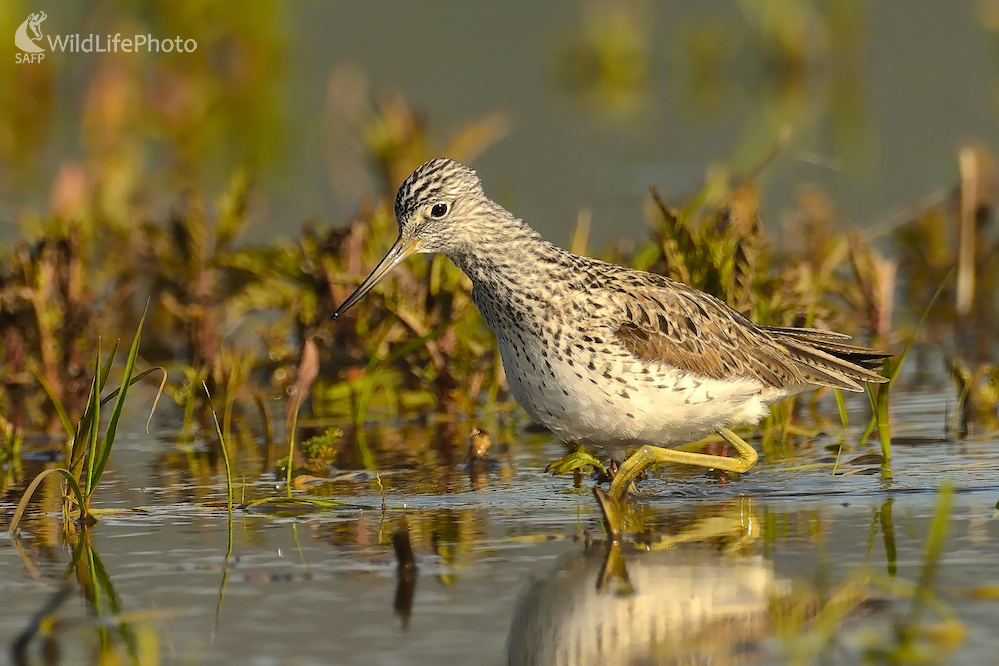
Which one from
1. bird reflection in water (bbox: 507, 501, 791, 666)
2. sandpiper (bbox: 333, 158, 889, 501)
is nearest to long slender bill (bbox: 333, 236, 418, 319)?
sandpiper (bbox: 333, 158, 889, 501)

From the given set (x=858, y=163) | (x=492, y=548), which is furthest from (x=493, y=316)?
(x=858, y=163)

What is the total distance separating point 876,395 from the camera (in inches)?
335

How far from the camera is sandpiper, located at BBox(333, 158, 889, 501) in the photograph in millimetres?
7371

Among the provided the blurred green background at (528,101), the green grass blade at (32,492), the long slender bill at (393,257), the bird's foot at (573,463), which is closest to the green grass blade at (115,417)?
the green grass blade at (32,492)

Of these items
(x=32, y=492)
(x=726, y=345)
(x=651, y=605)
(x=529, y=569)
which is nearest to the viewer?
(x=651, y=605)

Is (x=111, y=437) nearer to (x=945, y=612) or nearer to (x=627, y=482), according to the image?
(x=627, y=482)

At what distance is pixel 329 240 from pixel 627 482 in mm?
3338

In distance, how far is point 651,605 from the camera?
5.60 m

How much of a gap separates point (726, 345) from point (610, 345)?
2.73ft

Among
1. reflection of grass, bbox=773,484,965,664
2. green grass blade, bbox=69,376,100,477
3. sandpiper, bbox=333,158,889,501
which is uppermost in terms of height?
sandpiper, bbox=333,158,889,501

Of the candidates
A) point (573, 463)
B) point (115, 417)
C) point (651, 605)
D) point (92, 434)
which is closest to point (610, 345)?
point (573, 463)

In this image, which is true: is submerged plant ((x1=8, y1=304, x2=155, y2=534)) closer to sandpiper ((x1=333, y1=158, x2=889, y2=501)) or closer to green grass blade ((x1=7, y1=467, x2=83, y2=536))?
green grass blade ((x1=7, y1=467, x2=83, y2=536))

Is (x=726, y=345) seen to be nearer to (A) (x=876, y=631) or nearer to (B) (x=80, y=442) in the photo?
(A) (x=876, y=631)

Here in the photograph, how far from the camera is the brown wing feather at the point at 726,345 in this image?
7668mm
